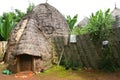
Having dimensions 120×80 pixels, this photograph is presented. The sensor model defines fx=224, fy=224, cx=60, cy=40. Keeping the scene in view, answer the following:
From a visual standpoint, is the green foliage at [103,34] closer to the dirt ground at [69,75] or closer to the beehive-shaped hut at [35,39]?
the dirt ground at [69,75]

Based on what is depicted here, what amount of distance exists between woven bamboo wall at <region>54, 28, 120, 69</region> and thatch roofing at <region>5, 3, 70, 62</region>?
3.94 feet

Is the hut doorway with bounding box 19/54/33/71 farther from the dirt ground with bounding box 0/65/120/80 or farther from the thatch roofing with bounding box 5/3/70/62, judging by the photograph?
the dirt ground with bounding box 0/65/120/80

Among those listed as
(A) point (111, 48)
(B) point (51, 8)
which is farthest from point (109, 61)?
(B) point (51, 8)

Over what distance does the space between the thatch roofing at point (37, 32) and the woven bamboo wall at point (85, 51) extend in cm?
120

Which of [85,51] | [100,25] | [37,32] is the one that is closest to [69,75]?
[85,51]

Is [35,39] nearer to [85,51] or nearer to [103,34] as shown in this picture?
[85,51]

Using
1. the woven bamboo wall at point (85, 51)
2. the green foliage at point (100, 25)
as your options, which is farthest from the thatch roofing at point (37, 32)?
the green foliage at point (100, 25)

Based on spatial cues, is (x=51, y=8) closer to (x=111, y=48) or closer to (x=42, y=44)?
(x=42, y=44)

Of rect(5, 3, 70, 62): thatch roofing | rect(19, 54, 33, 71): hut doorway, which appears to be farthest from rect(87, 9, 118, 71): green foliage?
rect(19, 54, 33, 71): hut doorway

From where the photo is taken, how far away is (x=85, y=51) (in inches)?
482

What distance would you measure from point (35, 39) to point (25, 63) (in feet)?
4.89

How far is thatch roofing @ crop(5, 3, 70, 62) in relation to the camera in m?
12.2

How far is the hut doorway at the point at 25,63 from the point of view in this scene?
12117 mm

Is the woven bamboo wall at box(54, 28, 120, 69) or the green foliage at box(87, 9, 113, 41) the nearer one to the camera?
the woven bamboo wall at box(54, 28, 120, 69)
